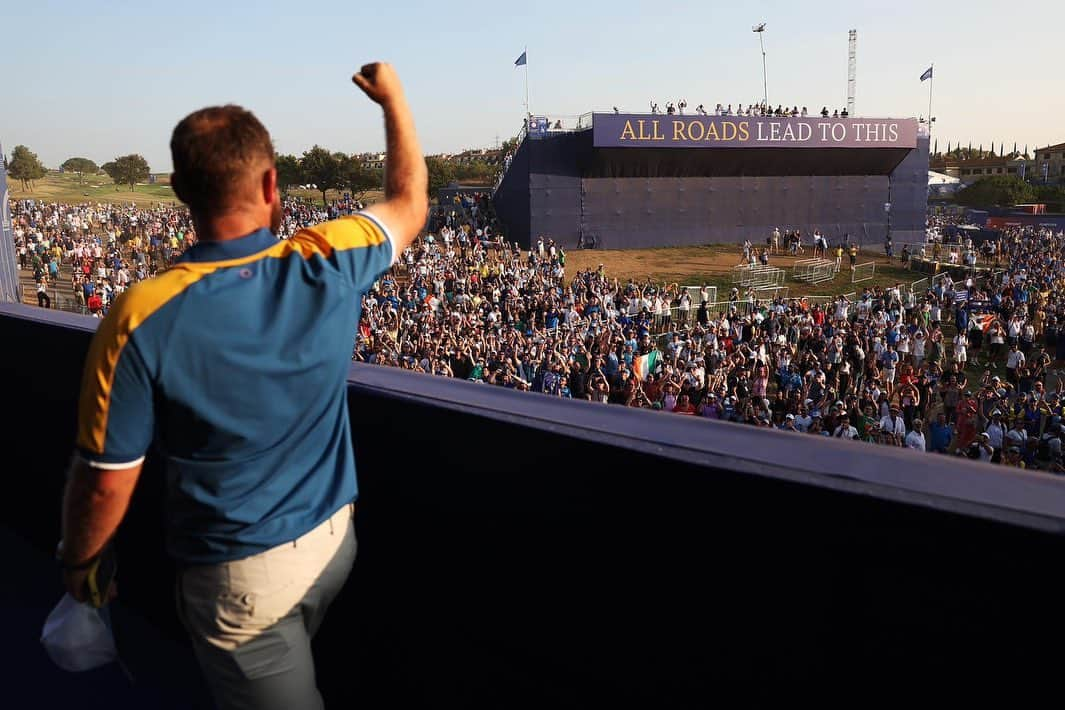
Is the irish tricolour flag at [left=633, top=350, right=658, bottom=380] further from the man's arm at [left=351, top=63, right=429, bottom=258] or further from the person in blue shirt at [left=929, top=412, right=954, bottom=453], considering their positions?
the man's arm at [left=351, top=63, right=429, bottom=258]

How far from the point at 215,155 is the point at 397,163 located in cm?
39

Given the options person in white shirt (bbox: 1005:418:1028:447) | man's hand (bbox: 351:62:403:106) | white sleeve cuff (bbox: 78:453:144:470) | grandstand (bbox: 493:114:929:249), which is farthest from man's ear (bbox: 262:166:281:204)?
grandstand (bbox: 493:114:929:249)

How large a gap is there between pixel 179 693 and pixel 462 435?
4.90 ft

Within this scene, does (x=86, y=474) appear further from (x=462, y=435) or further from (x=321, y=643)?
(x=321, y=643)

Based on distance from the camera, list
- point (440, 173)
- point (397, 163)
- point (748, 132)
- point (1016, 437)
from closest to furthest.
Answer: point (397, 163) → point (1016, 437) → point (748, 132) → point (440, 173)

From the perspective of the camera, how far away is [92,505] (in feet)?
4.51

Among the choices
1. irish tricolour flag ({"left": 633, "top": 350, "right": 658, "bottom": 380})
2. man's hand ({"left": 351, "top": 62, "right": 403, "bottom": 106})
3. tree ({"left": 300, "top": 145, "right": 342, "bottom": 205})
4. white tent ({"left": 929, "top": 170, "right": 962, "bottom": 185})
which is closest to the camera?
man's hand ({"left": 351, "top": 62, "right": 403, "bottom": 106})

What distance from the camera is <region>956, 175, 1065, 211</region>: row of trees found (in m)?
73.1

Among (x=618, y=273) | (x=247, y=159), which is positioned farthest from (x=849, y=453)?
(x=618, y=273)

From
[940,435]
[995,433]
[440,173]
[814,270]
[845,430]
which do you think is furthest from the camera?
[440,173]

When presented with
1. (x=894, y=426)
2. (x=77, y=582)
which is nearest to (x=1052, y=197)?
(x=894, y=426)

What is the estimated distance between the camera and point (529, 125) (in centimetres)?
3609

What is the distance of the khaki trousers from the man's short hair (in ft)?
2.07

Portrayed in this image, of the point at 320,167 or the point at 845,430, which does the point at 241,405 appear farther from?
the point at 320,167
